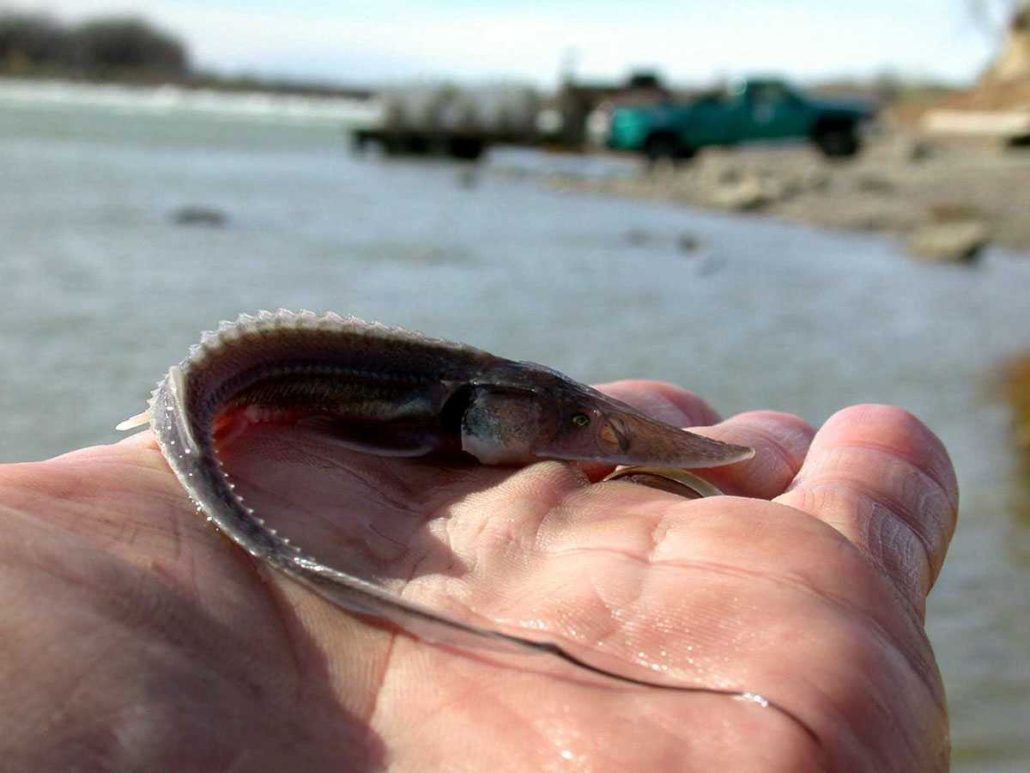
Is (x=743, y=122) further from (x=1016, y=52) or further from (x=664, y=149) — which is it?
(x=1016, y=52)

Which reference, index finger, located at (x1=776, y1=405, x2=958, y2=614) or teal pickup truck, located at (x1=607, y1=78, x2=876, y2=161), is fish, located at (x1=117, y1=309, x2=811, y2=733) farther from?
teal pickup truck, located at (x1=607, y1=78, x2=876, y2=161)

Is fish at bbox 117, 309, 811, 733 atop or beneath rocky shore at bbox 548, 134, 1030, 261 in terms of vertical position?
atop

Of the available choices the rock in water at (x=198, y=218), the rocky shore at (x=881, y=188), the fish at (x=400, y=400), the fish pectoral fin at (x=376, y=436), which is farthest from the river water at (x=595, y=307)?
the fish pectoral fin at (x=376, y=436)

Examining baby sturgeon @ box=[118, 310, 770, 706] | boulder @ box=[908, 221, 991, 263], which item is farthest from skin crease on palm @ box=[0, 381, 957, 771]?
boulder @ box=[908, 221, 991, 263]

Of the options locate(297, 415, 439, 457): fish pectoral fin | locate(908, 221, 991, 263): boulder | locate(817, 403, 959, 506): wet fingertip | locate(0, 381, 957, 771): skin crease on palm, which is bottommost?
locate(908, 221, 991, 263): boulder

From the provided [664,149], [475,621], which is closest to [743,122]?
[664,149]

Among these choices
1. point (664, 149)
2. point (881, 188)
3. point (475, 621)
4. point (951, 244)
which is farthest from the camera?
point (664, 149)

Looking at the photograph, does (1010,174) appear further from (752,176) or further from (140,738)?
(140,738)
